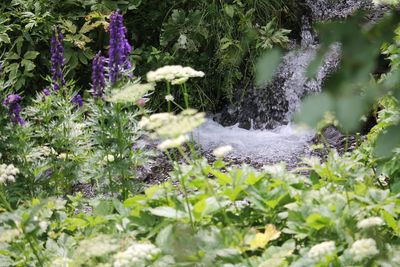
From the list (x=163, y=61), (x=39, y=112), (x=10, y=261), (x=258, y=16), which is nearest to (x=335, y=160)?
(x=10, y=261)

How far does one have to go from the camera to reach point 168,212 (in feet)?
4.90

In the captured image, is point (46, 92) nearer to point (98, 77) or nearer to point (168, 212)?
point (98, 77)

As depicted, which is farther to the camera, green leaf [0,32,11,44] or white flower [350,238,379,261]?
green leaf [0,32,11,44]

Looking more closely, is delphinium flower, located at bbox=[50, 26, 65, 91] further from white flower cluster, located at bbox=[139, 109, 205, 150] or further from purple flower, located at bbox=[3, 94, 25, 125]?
white flower cluster, located at bbox=[139, 109, 205, 150]

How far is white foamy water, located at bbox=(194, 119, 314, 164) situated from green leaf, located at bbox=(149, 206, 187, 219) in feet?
7.78

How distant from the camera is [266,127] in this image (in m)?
4.73

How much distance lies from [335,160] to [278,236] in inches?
12.2

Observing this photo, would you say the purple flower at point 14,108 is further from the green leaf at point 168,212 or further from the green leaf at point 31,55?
the green leaf at point 31,55

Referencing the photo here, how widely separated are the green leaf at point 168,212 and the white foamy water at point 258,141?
2.37 m

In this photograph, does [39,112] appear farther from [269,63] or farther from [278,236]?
[269,63]

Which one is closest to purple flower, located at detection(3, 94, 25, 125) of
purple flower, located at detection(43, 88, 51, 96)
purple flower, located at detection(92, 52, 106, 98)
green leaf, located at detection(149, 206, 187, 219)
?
purple flower, located at detection(43, 88, 51, 96)

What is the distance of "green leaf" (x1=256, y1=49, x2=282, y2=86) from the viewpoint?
1.83ft

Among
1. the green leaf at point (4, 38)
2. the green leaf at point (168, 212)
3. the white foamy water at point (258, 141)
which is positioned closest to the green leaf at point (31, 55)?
the green leaf at point (4, 38)

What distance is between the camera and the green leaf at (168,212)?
1.48 metres
